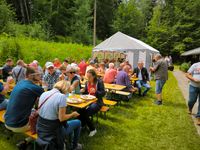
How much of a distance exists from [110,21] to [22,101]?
38663 millimetres

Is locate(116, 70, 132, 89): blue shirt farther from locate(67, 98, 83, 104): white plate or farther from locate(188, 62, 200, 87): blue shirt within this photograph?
locate(67, 98, 83, 104): white plate

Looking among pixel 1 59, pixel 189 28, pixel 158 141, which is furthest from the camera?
pixel 189 28

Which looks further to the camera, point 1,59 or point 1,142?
point 1,59

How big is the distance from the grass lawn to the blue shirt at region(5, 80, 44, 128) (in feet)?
2.56

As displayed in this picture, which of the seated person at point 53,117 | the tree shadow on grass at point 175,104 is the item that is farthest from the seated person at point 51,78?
the tree shadow on grass at point 175,104

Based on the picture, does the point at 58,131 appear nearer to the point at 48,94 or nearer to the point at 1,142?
the point at 48,94

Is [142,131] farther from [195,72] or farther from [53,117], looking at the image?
[53,117]

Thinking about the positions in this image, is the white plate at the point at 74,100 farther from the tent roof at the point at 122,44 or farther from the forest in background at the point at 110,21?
the forest in background at the point at 110,21

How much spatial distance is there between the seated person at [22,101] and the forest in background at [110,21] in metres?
20.1

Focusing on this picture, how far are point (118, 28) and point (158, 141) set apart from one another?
35.8 m

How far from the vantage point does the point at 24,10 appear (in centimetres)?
3116

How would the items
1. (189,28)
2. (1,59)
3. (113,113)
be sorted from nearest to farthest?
(113,113) < (1,59) < (189,28)

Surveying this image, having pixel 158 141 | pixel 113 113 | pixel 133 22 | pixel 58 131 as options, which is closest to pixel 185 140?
pixel 158 141

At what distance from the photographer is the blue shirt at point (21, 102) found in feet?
11.5
